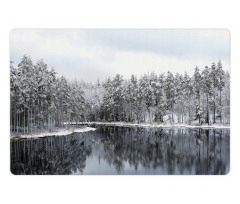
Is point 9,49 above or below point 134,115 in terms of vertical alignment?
above

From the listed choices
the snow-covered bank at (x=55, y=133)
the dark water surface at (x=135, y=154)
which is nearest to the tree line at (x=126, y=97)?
the snow-covered bank at (x=55, y=133)

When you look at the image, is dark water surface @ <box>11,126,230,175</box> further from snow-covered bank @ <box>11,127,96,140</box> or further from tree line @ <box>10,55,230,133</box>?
tree line @ <box>10,55,230,133</box>

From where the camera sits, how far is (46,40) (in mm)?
9406

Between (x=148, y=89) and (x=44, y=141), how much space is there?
556 centimetres

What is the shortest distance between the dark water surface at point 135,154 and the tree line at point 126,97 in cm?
74

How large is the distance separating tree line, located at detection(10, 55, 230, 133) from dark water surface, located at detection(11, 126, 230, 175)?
744mm

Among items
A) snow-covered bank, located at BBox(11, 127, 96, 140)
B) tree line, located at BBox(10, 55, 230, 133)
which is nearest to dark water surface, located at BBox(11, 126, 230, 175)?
snow-covered bank, located at BBox(11, 127, 96, 140)

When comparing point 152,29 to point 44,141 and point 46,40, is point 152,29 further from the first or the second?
point 44,141

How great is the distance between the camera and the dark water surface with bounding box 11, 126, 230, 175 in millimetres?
8969

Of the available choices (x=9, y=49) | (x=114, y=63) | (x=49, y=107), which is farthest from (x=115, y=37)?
(x=49, y=107)

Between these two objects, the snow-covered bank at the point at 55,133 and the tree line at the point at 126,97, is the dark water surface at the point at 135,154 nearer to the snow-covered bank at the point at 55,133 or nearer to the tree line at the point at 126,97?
the snow-covered bank at the point at 55,133

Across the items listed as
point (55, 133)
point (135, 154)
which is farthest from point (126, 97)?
point (55, 133)

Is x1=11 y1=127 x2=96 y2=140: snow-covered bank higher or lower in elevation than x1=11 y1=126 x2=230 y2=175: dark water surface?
higher

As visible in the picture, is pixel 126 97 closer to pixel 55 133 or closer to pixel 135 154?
pixel 135 154
